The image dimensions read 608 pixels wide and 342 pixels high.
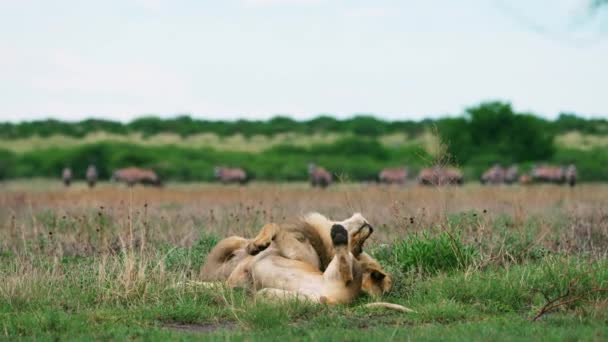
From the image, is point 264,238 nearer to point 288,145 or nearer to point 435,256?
point 435,256

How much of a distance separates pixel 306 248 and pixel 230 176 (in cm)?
3622

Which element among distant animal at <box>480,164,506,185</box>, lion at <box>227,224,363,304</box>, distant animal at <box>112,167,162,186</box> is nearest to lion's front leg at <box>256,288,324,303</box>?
lion at <box>227,224,363,304</box>

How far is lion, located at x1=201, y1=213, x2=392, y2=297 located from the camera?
8641 mm

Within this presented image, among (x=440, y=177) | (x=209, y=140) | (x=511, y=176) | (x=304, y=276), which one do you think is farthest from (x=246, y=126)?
(x=304, y=276)

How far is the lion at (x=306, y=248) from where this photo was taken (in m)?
8.64

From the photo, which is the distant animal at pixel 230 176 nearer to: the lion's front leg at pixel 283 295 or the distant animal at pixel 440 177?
the distant animal at pixel 440 177

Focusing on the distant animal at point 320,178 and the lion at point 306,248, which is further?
the distant animal at point 320,178

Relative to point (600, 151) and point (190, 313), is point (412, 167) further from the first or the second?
point (190, 313)

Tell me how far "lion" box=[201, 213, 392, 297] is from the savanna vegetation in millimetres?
33535

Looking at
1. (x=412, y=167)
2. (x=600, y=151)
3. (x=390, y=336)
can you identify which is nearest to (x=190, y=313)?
(x=390, y=336)

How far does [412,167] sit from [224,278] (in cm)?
4413

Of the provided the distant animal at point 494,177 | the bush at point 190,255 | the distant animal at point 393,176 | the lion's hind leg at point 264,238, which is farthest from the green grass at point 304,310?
the distant animal at point 393,176

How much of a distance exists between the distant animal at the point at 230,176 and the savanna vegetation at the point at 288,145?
2328 millimetres

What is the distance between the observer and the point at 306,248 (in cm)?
890
